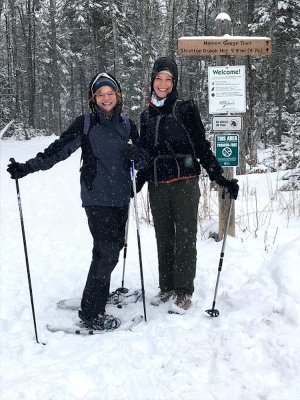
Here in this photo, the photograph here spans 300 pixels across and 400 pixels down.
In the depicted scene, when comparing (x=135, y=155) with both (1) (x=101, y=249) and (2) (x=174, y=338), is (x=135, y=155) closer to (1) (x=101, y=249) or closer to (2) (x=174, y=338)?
(1) (x=101, y=249)

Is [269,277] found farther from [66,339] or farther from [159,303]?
[66,339]

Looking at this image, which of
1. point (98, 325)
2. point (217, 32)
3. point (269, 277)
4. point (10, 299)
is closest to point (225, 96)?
point (217, 32)

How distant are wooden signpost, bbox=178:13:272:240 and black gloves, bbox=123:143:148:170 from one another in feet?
6.05

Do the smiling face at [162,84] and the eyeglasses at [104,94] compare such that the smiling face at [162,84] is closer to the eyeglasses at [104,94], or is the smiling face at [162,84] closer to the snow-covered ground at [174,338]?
the eyeglasses at [104,94]

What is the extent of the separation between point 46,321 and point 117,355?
1.09 m

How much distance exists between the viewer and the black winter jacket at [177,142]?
396 cm

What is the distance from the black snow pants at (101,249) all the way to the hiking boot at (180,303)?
65cm

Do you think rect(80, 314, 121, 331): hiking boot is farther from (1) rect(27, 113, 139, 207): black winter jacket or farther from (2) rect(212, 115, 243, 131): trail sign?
(2) rect(212, 115, 243, 131): trail sign

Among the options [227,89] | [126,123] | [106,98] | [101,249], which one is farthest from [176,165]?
[227,89]

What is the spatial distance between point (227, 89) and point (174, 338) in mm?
3190

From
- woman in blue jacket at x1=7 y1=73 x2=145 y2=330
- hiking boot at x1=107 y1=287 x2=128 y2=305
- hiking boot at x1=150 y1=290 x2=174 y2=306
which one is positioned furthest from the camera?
hiking boot at x1=107 y1=287 x2=128 y2=305

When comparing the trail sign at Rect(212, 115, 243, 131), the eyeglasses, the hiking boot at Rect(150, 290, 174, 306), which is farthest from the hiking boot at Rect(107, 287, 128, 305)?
the trail sign at Rect(212, 115, 243, 131)

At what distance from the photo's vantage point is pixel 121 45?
26328 millimetres

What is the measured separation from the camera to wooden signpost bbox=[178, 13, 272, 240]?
523 cm
